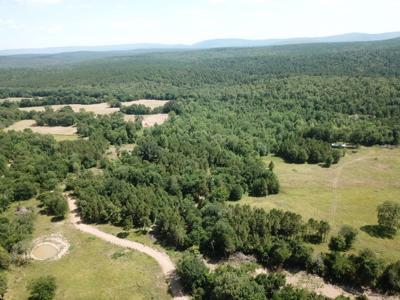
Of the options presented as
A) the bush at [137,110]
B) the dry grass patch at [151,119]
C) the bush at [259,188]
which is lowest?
the bush at [259,188]

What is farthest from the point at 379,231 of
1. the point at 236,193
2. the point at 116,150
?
the point at 116,150

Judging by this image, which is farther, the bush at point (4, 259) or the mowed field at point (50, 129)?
the mowed field at point (50, 129)

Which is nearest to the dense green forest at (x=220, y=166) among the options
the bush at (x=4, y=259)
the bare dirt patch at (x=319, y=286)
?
the bare dirt patch at (x=319, y=286)

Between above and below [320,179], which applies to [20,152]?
above

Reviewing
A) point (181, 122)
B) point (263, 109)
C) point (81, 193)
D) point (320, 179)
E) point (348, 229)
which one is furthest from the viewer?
point (263, 109)

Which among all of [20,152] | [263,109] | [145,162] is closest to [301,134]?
[263,109]

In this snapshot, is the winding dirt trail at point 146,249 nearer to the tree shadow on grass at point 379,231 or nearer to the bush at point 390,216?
the tree shadow on grass at point 379,231

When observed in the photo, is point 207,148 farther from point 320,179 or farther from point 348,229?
point 348,229

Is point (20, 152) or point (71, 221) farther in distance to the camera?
point (20, 152)
